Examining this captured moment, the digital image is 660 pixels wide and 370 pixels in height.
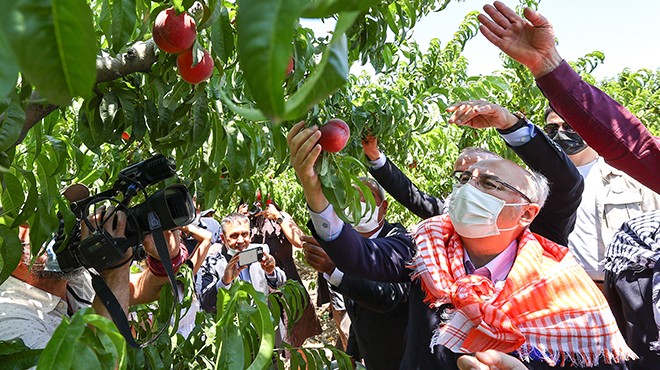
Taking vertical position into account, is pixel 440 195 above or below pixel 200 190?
below

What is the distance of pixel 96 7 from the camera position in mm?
1993

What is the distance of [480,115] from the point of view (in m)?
2.12

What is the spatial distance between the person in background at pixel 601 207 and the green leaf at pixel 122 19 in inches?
112

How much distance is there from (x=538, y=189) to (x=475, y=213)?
246 millimetres

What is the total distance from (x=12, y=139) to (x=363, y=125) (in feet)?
4.86

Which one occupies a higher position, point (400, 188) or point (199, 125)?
point (199, 125)

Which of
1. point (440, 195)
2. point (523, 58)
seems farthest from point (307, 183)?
point (440, 195)

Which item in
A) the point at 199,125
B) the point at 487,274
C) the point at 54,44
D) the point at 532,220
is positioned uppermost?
the point at 54,44

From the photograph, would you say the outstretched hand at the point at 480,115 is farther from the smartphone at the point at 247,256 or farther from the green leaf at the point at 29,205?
the smartphone at the point at 247,256

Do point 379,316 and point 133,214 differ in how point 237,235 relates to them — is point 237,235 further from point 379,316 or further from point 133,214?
point 133,214

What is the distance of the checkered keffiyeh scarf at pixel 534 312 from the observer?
1623 mm

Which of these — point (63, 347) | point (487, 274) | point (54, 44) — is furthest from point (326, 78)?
point (487, 274)

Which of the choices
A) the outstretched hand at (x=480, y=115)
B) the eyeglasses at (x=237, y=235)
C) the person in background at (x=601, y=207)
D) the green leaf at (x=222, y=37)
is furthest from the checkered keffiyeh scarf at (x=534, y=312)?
the eyeglasses at (x=237, y=235)

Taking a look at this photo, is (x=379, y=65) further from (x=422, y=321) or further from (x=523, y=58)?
(x=422, y=321)
